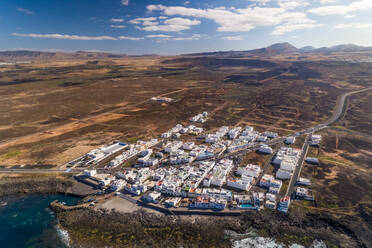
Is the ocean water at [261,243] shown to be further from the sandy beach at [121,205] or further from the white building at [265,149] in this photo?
the white building at [265,149]

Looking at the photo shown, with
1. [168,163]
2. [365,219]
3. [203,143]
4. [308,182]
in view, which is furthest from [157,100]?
[365,219]

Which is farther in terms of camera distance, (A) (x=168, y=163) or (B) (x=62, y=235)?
(A) (x=168, y=163)

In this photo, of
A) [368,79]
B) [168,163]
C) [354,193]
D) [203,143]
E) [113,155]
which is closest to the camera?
[354,193]

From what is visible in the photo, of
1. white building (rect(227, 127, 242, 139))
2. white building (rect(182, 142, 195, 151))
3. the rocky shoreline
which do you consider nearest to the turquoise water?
the rocky shoreline

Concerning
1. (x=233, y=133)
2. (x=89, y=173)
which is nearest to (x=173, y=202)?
(x=89, y=173)

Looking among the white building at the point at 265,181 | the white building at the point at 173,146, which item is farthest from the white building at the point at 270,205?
the white building at the point at 173,146

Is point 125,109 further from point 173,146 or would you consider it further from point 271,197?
point 271,197

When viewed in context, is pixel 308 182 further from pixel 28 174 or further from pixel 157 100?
pixel 157 100
